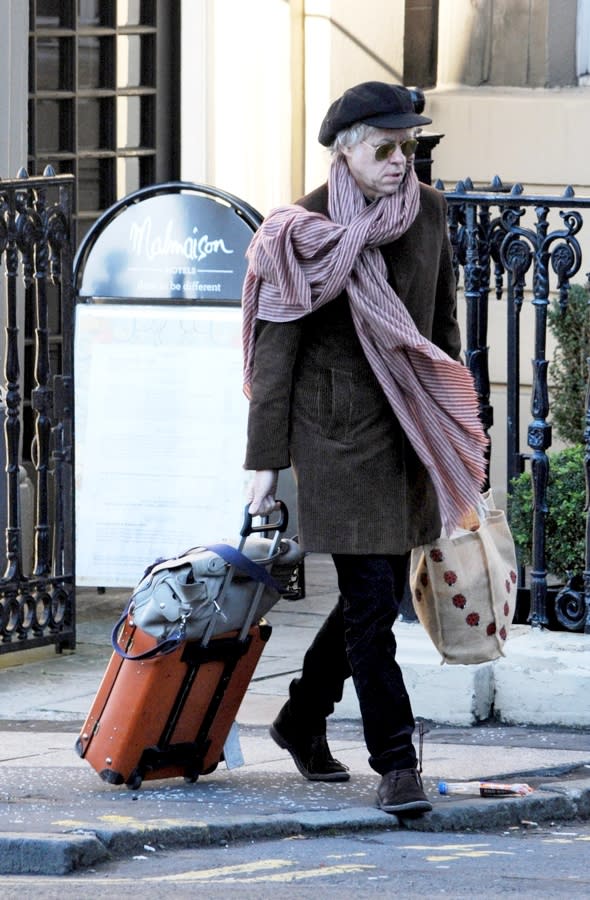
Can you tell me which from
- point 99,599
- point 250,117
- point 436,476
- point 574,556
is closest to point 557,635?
point 574,556

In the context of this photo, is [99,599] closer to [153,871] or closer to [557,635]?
[557,635]

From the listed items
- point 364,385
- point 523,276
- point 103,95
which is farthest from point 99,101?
point 364,385

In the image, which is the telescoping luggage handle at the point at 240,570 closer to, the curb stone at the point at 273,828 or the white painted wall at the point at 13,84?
the curb stone at the point at 273,828

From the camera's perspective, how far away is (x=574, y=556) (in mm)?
7004

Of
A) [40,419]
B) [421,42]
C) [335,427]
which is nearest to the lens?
[335,427]

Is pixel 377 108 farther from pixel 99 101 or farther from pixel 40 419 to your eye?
pixel 99 101

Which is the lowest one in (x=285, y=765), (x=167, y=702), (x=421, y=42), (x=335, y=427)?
(x=285, y=765)

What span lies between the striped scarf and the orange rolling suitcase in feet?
1.49

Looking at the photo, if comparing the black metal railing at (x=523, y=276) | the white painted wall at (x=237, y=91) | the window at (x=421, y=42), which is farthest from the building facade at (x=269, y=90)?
the black metal railing at (x=523, y=276)

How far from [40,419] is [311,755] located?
261 cm

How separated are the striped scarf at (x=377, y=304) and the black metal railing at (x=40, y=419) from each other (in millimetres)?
2397

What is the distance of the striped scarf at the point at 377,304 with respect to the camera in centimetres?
521

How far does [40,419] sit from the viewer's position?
7840 millimetres

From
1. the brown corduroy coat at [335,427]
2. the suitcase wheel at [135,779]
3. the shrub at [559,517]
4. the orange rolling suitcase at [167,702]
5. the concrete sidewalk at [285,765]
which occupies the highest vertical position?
the brown corduroy coat at [335,427]
